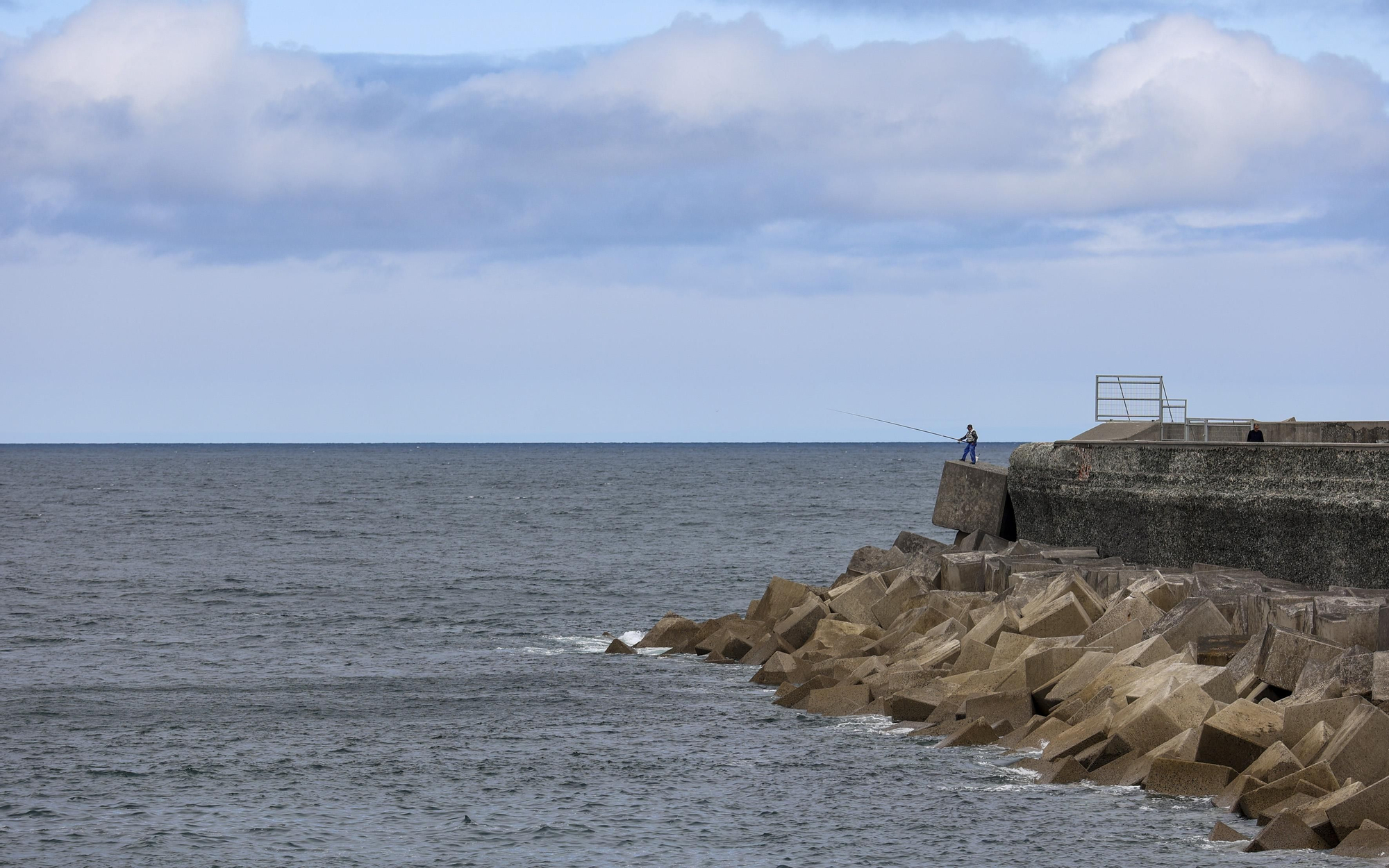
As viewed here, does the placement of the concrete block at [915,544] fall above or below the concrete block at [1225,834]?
above

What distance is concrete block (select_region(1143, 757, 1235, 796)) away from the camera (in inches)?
363

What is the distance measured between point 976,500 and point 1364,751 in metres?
13.3

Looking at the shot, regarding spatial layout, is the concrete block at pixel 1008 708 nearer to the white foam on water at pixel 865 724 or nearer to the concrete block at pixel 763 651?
the white foam on water at pixel 865 724

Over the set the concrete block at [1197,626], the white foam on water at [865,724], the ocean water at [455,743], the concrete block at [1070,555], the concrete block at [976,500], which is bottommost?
the ocean water at [455,743]

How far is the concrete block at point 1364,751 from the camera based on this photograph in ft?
27.3

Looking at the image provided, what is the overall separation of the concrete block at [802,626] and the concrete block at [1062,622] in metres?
3.18

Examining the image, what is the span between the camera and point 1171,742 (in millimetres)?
9469

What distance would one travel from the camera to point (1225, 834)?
8469mm

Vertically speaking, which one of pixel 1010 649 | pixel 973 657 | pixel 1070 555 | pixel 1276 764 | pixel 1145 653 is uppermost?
pixel 1070 555

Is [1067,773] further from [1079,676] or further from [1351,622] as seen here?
[1351,622]

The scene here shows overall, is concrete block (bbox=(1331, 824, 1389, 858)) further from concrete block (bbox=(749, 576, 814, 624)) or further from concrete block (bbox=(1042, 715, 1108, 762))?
concrete block (bbox=(749, 576, 814, 624))

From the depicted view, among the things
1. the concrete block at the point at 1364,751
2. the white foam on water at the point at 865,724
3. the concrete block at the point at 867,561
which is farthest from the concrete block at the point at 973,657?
the concrete block at the point at 867,561

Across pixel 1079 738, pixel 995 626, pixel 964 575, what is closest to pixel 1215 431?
pixel 964 575

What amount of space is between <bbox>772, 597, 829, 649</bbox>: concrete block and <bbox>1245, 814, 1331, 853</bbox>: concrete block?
7776 mm
